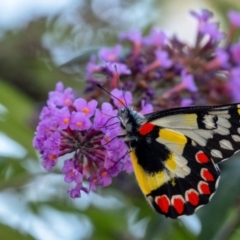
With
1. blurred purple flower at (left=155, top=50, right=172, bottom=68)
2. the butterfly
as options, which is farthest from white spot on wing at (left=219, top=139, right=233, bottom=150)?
blurred purple flower at (left=155, top=50, right=172, bottom=68)

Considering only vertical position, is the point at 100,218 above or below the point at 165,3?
below

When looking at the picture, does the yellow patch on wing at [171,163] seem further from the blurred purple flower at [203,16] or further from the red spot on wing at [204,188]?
the blurred purple flower at [203,16]

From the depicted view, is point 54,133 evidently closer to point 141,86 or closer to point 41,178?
point 141,86

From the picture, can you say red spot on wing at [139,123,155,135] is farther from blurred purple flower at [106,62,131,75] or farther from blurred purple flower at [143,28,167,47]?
blurred purple flower at [143,28,167,47]

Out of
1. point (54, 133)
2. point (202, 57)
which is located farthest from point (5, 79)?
point (54, 133)

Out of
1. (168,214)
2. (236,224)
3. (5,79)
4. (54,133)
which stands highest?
(5,79)

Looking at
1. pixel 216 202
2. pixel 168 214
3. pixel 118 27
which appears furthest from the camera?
pixel 118 27

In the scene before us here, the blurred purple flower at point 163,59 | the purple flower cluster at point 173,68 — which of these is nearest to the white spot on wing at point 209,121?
the purple flower cluster at point 173,68
